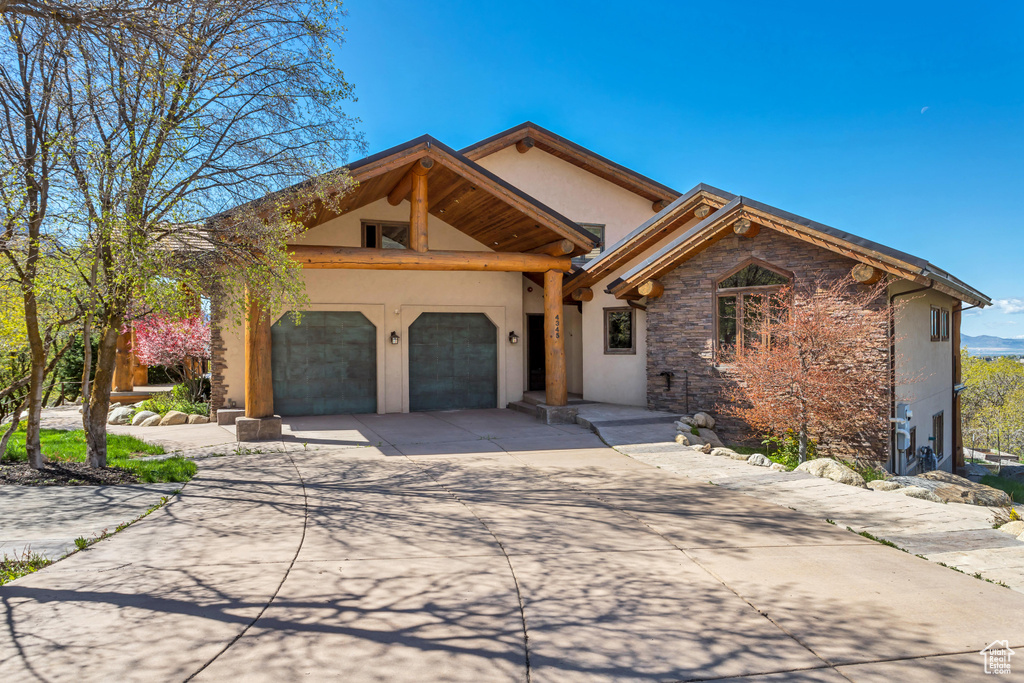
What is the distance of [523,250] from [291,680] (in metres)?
12.1

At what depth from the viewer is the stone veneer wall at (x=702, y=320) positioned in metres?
11.4

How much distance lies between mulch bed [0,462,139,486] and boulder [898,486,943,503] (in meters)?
8.69

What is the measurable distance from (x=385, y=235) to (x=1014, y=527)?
478 inches

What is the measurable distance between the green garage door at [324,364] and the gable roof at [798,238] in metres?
5.73

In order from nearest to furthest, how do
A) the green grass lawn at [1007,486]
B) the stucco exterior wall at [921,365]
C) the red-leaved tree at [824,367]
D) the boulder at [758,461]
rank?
the boulder at [758,461], the red-leaved tree at [824,367], the stucco exterior wall at [921,365], the green grass lawn at [1007,486]

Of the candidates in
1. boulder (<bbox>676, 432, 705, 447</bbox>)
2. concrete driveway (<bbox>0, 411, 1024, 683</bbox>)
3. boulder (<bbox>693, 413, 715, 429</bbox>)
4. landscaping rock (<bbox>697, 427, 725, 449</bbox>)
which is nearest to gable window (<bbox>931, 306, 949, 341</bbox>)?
boulder (<bbox>693, 413, 715, 429</bbox>)

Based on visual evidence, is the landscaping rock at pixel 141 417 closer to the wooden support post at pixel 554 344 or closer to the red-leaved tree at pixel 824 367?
the wooden support post at pixel 554 344

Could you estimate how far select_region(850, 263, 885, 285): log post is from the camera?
10.3 m

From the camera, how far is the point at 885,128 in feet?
82.8

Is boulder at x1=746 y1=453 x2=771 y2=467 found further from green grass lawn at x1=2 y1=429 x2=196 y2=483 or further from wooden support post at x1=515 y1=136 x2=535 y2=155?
wooden support post at x1=515 y1=136 x2=535 y2=155

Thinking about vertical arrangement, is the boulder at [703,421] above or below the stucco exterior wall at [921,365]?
below

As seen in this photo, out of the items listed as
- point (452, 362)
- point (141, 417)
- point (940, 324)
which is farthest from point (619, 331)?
point (141, 417)

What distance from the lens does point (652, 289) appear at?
43.4 ft

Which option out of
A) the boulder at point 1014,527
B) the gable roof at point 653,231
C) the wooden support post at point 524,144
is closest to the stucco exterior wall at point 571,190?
the wooden support post at point 524,144
